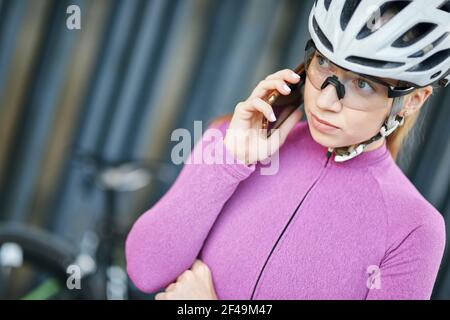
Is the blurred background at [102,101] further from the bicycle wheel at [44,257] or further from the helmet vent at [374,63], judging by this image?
the helmet vent at [374,63]

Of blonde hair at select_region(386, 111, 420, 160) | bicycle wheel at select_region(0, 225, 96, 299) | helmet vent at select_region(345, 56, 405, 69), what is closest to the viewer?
helmet vent at select_region(345, 56, 405, 69)

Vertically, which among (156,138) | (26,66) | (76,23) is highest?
(76,23)

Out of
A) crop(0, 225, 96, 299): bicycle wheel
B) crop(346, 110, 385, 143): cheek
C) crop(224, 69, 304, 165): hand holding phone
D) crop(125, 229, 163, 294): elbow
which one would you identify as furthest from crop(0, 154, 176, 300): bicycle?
crop(346, 110, 385, 143): cheek

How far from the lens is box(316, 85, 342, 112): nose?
0.62 m

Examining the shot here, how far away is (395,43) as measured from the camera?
63 cm

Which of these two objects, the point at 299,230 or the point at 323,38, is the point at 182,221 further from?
the point at 323,38

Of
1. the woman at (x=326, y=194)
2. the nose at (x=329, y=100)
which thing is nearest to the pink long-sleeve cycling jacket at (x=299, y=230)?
the woman at (x=326, y=194)

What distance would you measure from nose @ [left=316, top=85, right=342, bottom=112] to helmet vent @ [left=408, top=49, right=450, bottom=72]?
87mm

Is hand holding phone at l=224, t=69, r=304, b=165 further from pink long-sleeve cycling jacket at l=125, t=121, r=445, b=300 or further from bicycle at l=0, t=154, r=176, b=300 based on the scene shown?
bicycle at l=0, t=154, r=176, b=300

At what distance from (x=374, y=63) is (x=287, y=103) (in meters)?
0.13

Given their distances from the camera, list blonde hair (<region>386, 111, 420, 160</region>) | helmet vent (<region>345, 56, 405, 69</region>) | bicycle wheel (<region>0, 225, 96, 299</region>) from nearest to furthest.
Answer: helmet vent (<region>345, 56, 405, 69</region>) < blonde hair (<region>386, 111, 420, 160</region>) < bicycle wheel (<region>0, 225, 96, 299</region>)
